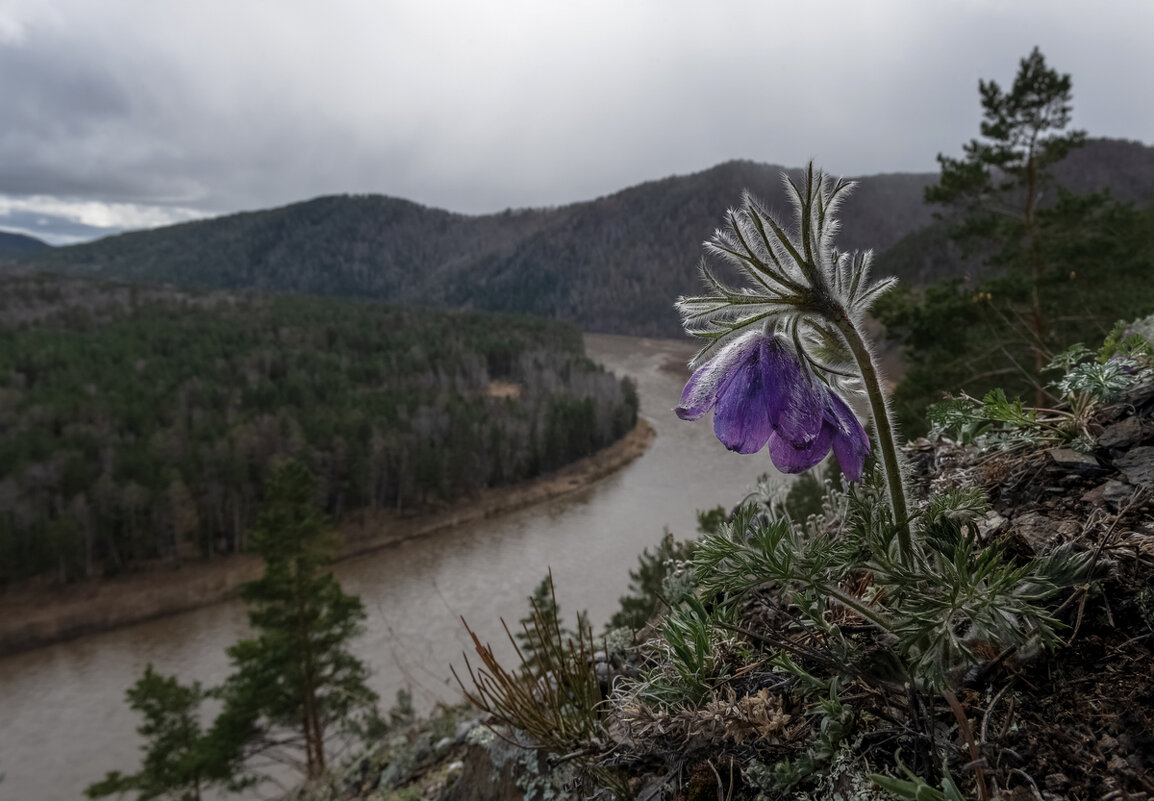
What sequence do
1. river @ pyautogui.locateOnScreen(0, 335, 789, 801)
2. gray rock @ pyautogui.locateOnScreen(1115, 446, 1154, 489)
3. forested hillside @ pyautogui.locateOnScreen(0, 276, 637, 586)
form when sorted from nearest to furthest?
gray rock @ pyautogui.locateOnScreen(1115, 446, 1154, 489) → river @ pyautogui.locateOnScreen(0, 335, 789, 801) → forested hillside @ pyautogui.locateOnScreen(0, 276, 637, 586)

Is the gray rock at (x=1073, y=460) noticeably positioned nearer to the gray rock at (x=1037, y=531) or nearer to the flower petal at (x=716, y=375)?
the gray rock at (x=1037, y=531)

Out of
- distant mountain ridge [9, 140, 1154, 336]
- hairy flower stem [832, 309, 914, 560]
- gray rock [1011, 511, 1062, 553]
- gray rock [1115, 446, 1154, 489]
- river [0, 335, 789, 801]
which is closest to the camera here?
hairy flower stem [832, 309, 914, 560]

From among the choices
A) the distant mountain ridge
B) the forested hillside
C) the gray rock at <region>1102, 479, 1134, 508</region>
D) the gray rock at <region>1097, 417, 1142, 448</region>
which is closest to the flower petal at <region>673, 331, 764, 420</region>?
the gray rock at <region>1102, 479, 1134, 508</region>

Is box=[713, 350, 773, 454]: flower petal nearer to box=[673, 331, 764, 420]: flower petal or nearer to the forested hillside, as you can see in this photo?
box=[673, 331, 764, 420]: flower petal

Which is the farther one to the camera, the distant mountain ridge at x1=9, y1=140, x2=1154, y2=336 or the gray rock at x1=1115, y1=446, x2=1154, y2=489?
the distant mountain ridge at x1=9, y1=140, x2=1154, y2=336

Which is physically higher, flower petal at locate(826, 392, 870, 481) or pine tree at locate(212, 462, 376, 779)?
flower petal at locate(826, 392, 870, 481)

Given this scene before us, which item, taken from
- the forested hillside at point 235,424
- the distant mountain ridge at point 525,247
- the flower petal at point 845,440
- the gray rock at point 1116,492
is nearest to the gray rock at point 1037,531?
the gray rock at point 1116,492

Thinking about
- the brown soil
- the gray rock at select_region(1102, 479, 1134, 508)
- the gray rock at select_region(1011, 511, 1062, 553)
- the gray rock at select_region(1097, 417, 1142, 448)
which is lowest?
the brown soil
